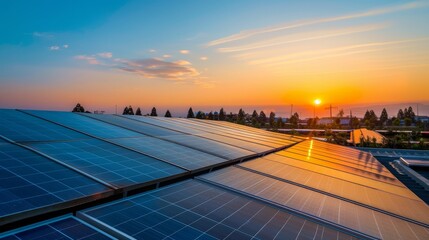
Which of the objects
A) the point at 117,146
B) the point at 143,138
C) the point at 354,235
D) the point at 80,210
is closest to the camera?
the point at 80,210

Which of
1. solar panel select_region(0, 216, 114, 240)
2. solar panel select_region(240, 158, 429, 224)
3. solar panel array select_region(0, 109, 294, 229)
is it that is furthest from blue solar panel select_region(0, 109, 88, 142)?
solar panel select_region(240, 158, 429, 224)

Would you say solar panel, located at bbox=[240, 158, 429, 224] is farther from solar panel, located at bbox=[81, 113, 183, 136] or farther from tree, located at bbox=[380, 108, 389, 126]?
tree, located at bbox=[380, 108, 389, 126]

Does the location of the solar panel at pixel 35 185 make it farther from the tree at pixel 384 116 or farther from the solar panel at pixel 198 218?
the tree at pixel 384 116

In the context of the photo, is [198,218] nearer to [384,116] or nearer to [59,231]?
[59,231]

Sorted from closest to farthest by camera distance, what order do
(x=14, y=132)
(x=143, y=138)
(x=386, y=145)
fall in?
(x=14, y=132) < (x=143, y=138) < (x=386, y=145)

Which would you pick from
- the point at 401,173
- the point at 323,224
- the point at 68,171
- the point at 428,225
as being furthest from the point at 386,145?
the point at 68,171

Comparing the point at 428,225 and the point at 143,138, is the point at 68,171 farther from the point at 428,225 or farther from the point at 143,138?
the point at 428,225

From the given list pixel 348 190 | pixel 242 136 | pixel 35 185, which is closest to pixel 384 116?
pixel 242 136
